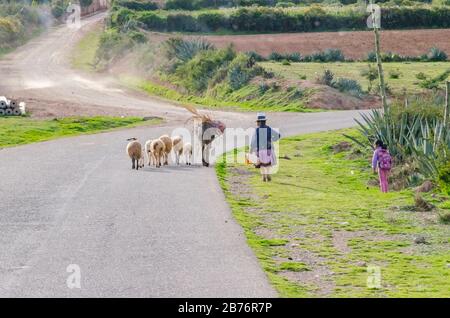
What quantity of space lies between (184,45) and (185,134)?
28.0m

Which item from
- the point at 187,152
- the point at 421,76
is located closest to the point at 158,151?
the point at 187,152

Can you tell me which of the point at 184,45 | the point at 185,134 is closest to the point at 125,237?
the point at 185,134

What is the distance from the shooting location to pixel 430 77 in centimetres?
5331

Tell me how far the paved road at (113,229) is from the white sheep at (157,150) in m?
0.38

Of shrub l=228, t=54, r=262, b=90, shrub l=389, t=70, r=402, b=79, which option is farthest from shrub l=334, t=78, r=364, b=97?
shrub l=389, t=70, r=402, b=79

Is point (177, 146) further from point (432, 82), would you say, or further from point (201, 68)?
point (201, 68)

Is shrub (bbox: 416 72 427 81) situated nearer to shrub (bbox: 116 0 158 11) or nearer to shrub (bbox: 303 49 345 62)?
shrub (bbox: 303 49 345 62)

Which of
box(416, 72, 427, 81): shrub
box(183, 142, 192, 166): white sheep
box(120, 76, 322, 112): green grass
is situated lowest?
box(120, 76, 322, 112): green grass

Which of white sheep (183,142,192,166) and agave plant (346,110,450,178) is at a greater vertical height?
agave plant (346,110,450,178)

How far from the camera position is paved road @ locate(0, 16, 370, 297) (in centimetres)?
1155

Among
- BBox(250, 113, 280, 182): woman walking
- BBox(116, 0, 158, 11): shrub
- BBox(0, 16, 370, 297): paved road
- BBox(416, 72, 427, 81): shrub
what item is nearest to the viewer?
BBox(0, 16, 370, 297): paved road

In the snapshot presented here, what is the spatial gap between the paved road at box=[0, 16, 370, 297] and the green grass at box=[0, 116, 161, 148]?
2.91 meters
